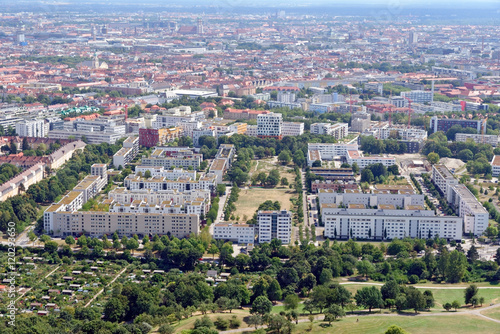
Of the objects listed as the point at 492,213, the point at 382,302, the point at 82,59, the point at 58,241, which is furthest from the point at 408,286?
the point at 82,59

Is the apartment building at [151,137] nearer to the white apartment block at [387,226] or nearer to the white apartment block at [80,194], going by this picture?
the white apartment block at [80,194]

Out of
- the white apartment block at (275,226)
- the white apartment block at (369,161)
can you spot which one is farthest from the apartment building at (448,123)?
the white apartment block at (275,226)

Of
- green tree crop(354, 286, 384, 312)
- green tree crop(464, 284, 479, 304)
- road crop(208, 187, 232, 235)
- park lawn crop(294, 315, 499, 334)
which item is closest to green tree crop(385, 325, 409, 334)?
park lawn crop(294, 315, 499, 334)

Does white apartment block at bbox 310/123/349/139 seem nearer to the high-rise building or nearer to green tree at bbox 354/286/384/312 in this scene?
green tree at bbox 354/286/384/312

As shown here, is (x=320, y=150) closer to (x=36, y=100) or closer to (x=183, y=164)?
(x=183, y=164)

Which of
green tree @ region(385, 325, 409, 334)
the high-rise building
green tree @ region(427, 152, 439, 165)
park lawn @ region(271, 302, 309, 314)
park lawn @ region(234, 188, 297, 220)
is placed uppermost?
the high-rise building

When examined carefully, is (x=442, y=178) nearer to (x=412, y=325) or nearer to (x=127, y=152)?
(x=412, y=325)
